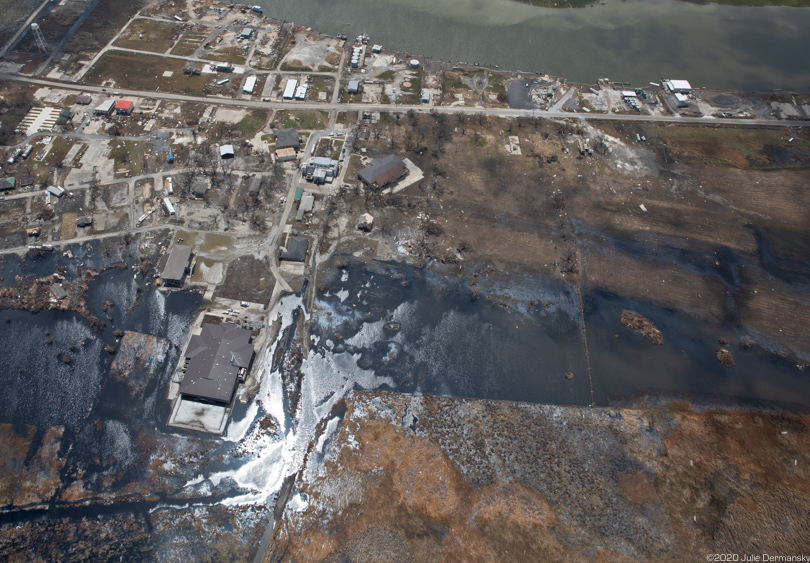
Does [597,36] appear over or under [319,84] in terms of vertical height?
over

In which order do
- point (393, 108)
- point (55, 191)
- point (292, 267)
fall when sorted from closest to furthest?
point (292, 267) → point (55, 191) → point (393, 108)

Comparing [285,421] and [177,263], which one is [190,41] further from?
[285,421]

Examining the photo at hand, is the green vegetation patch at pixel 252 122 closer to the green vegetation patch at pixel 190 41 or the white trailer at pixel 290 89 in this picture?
the white trailer at pixel 290 89

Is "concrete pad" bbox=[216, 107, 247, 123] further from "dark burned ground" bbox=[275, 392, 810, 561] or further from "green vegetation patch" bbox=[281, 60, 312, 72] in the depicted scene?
"dark burned ground" bbox=[275, 392, 810, 561]

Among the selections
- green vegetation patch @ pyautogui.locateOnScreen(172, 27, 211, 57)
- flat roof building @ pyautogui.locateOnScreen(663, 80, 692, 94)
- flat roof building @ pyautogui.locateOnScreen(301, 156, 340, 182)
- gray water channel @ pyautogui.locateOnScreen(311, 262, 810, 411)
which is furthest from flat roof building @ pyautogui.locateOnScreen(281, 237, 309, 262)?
flat roof building @ pyautogui.locateOnScreen(663, 80, 692, 94)

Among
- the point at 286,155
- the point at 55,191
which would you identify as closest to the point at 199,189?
the point at 286,155
